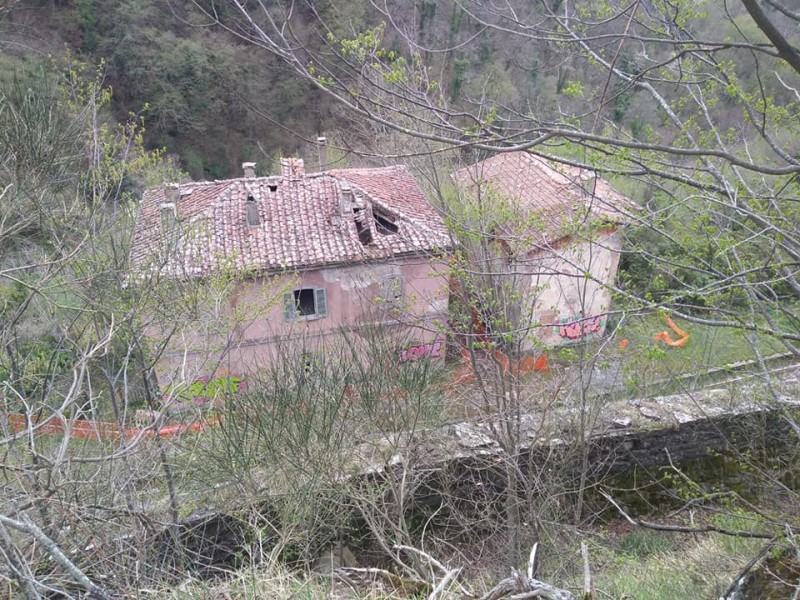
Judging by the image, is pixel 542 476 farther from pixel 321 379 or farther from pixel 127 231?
pixel 127 231

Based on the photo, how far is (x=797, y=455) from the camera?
6.32m

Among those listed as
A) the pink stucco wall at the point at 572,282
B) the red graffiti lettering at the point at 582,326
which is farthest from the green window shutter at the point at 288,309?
the red graffiti lettering at the point at 582,326

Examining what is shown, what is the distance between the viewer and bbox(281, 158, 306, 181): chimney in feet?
39.4

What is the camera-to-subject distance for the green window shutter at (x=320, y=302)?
35.3 feet

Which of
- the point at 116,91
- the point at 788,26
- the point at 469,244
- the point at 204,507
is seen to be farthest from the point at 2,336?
the point at 116,91

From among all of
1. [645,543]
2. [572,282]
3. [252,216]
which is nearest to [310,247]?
[252,216]

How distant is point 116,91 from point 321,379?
17974 mm

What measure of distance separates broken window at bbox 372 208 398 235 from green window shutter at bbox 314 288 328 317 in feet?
5.90

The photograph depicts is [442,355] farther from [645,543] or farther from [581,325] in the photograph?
[581,325]

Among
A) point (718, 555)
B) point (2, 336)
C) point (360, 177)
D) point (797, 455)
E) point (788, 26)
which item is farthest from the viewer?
point (360, 177)

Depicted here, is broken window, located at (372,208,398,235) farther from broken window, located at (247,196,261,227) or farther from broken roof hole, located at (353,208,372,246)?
broken window, located at (247,196,261,227)

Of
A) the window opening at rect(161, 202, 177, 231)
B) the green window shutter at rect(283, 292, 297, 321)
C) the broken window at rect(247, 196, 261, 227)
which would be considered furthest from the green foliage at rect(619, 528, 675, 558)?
the broken window at rect(247, 196, 261, 227)

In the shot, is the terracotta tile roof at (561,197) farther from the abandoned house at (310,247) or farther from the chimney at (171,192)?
the chimney at (171,192)

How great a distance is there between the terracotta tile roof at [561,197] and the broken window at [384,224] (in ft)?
9.29
